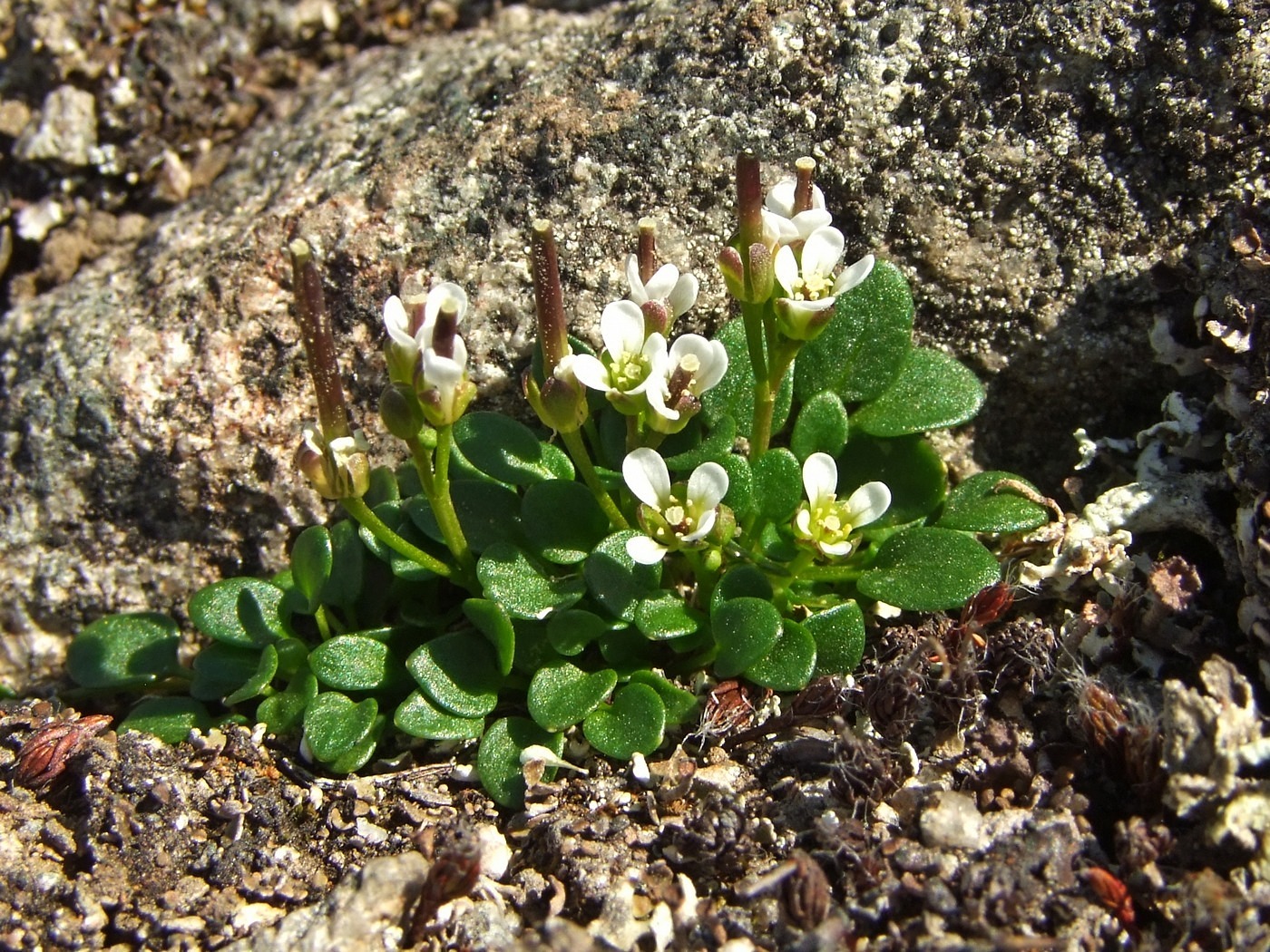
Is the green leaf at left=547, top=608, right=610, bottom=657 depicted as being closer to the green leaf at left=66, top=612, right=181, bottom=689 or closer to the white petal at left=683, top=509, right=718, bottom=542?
the white petal at left=683, top=509, right=718, bottom=542

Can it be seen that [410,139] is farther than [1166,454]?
Yes

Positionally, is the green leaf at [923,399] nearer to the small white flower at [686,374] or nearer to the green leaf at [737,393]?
the green leaf at [737,393]

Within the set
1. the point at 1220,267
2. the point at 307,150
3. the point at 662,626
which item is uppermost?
the point at 307,150

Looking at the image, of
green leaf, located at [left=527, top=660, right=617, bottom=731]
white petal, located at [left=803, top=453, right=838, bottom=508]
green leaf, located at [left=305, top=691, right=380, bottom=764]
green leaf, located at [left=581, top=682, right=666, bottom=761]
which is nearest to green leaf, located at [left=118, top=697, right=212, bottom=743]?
green leaf, located at [left=305, top=691, right=380, bottom=764]

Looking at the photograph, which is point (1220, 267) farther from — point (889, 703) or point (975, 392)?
point (889, 703)

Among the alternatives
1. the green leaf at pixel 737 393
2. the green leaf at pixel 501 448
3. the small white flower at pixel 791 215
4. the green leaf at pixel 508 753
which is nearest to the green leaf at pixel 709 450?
the green leaf at pixel 737 393

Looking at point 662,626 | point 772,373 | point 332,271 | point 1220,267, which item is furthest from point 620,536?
point 1220,267

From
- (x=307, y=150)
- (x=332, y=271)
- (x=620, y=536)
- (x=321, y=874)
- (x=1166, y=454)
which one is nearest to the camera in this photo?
(x=321, y=874)
